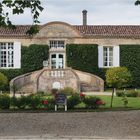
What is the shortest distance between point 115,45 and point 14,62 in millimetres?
7862

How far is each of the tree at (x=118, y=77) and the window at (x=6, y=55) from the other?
7691 mm

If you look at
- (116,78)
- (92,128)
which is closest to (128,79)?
(116,78)

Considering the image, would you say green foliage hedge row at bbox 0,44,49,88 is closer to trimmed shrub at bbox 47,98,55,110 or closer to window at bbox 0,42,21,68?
window at bbox 0,42,21,68

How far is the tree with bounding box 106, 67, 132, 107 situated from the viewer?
131 ft

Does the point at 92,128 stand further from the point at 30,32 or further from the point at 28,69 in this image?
the point at 28,69

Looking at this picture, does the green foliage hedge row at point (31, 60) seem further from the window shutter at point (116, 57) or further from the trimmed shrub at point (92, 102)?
the trimmed shrub at point (92, 102)

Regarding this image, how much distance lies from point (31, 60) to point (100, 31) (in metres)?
5.90

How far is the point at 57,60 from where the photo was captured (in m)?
43.1

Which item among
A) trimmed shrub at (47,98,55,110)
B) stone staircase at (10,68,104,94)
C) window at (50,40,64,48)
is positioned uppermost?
window at (50,40,64,48)

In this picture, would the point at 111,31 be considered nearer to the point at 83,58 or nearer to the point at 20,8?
the point at 83,58

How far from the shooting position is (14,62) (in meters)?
42.9

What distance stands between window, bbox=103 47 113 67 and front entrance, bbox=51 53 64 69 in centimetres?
330

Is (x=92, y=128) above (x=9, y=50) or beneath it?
beneath

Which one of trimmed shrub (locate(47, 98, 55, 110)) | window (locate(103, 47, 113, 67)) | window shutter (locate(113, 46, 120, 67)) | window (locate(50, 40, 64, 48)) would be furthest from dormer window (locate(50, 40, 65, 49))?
trimmed shrub (locate(47, 98, 55, 110))
